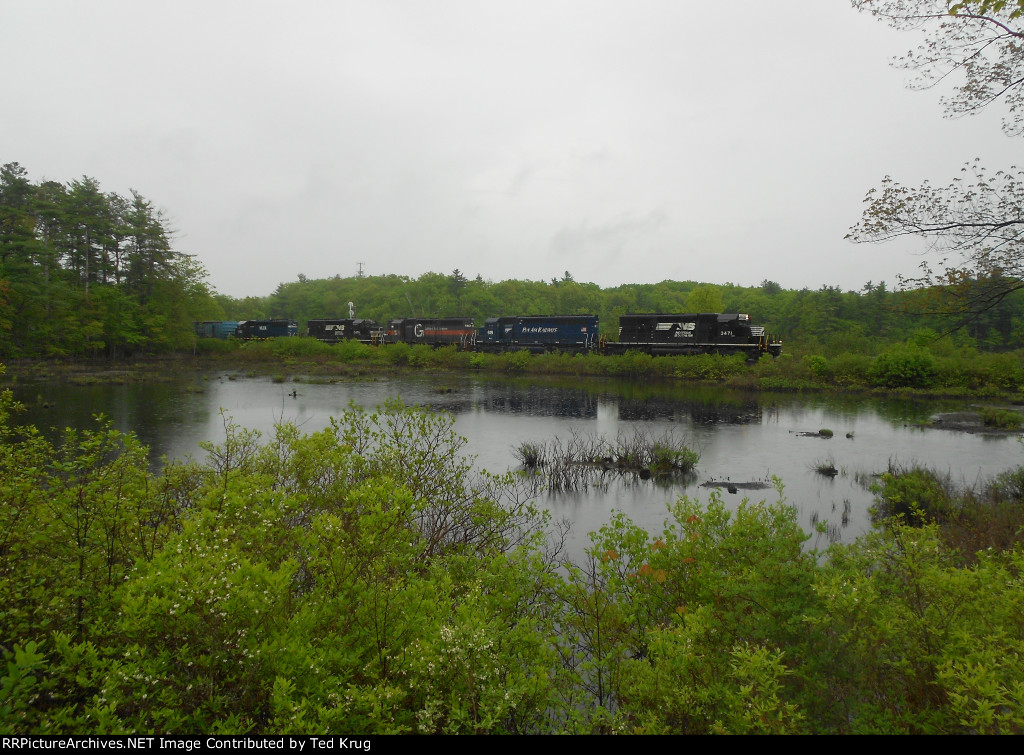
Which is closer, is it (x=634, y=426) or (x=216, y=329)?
(x=634, y=426)

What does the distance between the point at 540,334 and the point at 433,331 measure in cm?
1229

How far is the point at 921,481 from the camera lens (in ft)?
36.3

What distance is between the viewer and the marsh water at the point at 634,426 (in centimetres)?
1238

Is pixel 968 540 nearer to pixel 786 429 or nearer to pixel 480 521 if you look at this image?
pixel 480 521

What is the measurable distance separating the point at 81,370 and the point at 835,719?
45891 millimetres

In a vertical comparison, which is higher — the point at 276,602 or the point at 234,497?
the point at 234,497

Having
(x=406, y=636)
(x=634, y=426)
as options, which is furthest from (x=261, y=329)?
(x=406, y=636)

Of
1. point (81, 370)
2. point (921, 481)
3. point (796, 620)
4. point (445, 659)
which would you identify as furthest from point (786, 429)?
point (81, 370)

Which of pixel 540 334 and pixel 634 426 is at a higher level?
pixel 540 334

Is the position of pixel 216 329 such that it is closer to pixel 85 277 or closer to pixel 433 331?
pixel 85 277

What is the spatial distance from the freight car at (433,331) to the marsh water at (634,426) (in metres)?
15.7

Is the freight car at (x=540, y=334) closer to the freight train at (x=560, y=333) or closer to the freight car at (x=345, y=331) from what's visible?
the freight train at (x=560, y=333)

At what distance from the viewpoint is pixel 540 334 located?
46.4 meters

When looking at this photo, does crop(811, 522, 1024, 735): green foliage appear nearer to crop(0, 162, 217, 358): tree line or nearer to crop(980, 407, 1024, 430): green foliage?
crop(980, 407, 1024, 430): green foliage
